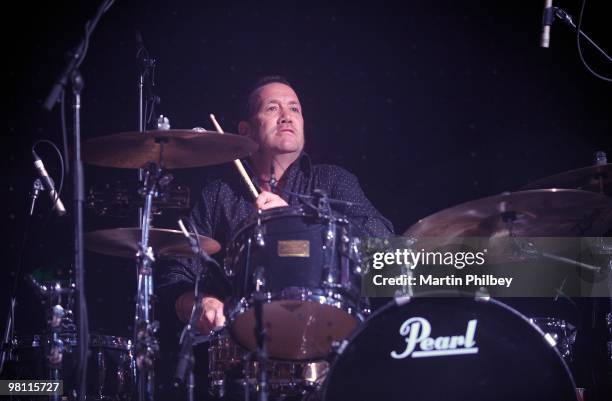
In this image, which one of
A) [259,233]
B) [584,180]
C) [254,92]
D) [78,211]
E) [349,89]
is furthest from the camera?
[349,89]

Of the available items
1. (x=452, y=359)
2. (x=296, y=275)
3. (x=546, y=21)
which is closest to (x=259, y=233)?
(x=296, y=275)

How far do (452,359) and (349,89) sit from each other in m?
2.28

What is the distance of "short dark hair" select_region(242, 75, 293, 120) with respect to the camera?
433 cm

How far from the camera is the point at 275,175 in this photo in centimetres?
400

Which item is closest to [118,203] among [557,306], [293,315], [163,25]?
[293,315]

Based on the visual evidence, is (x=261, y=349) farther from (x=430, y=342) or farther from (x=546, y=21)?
(x=546, y=21)

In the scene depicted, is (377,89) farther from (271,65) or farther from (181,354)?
(181,354)

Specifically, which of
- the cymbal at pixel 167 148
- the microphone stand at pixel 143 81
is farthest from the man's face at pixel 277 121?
the cymbal at pixel 167 148

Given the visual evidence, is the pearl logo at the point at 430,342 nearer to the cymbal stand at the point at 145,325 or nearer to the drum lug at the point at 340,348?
the drum lug at the point at 340,348

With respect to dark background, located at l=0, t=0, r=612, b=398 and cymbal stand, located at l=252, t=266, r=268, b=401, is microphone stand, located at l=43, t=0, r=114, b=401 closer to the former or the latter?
cymbal stand, located at l=252, t=266, r=268, b=401

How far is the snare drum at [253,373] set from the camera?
3.13m

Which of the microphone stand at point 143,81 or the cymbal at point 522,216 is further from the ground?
the microphone stand at point 143,81

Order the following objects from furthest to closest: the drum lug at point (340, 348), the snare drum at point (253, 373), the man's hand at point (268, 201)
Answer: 1. the man's hand at point (268, 201)
2. the snare drum at point (253, 373)
3. the drum lug at point (340, 348)

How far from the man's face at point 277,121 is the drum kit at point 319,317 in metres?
0.74
